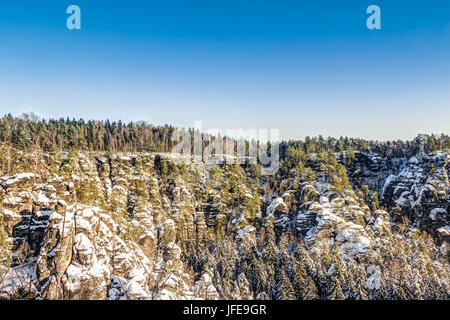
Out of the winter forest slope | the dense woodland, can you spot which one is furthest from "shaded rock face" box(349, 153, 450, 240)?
the dense woodland

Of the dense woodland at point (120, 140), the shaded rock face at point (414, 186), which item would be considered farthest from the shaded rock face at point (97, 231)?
the shaded rock face at point (414, 186)

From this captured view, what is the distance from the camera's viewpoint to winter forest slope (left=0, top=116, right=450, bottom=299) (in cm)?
5766

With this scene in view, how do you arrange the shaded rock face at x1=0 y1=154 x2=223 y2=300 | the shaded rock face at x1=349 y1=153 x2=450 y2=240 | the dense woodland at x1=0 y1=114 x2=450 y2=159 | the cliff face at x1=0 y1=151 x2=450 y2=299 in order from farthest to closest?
the dense woodland at x1=0 y1=114 x2=450 y2=159, the shaded rock face at x1=349 y1=153 x2=450 y2=240, the cliff face at x1=0 y1=151 x2=450 y2=299, the shaded rock face at x1=0 y1=154 x2=223 y2=300

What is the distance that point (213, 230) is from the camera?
96125 millimetres

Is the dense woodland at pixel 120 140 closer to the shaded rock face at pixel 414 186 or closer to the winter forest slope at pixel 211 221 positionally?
the winter forest slope at pixel 211 221

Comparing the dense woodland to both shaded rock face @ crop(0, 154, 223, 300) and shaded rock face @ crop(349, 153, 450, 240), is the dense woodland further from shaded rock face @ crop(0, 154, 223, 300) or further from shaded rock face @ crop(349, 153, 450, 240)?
shaded rock face @ crop(0, 154, 223, 300)

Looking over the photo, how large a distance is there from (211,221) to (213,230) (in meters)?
3.42

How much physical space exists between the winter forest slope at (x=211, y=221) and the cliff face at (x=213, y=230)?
366 mm

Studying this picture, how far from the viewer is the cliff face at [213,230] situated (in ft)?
188

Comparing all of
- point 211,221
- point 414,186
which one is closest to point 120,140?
point 211,221

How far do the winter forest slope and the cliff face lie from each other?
1.20ft

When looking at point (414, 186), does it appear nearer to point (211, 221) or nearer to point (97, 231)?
point (211, 221)

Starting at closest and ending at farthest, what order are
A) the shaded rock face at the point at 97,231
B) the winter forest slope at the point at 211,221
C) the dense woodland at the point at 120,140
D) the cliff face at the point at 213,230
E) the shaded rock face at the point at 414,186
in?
the shaded rock face at the point at 97,231 → the cliff face at the point at 213,230 → the winter forest slope at the point at 211,221 → the shaded rock face at the point at 414,186 → the dense woodland at the point at 120,140
